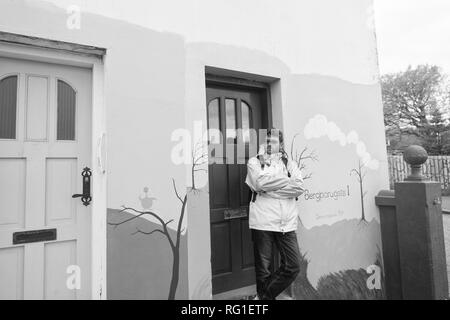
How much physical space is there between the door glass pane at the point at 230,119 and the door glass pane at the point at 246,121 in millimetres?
124

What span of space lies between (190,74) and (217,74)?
1.47 ft

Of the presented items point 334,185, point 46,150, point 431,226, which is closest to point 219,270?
point 334,185

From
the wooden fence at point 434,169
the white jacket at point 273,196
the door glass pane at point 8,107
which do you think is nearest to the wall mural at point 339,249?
the white jacket at point 273,196

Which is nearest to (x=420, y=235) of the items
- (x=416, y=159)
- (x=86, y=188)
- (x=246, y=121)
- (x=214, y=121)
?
(x=416, y=159)

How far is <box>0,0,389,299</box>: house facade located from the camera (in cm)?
218

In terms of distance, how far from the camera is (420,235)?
3182mm

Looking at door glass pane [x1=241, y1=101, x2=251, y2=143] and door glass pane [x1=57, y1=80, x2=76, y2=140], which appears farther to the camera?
door glass pane [x1=241, y1=101, x2=251, y2=143]

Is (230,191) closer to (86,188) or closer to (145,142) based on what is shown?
(145,142)

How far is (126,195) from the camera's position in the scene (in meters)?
2.30

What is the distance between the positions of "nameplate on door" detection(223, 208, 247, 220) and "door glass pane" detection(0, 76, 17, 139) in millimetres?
2029

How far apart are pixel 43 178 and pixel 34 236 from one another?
450 millimetres

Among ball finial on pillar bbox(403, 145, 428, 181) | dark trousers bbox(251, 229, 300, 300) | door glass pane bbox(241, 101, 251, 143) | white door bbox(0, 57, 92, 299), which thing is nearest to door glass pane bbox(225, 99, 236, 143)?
door glass pane bbox(241, 101, 251, 143)

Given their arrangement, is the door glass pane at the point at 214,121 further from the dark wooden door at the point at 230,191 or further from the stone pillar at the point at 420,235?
the stone pillar at the point at 420,235

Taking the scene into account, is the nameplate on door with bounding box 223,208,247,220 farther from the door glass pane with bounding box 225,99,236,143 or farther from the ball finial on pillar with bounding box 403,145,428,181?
the ball finial on pillar with bounding box 403,145,428,181
